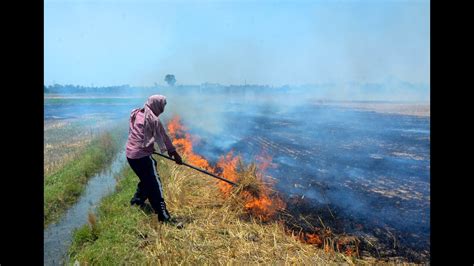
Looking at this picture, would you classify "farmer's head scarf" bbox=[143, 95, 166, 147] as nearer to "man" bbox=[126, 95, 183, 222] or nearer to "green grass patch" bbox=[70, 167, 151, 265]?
"man" bbox=[126, 95, 183, 222]

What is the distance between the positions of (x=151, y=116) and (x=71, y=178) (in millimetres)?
5490

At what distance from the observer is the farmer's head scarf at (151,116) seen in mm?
Result: 5617

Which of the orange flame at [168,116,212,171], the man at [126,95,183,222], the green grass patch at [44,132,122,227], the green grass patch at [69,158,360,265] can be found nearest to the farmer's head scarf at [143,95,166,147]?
the man at [126,95,183,222]

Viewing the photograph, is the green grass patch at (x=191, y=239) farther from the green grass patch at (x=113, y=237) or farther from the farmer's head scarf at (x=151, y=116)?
the farmer's head scarf at (x=151, y=116)

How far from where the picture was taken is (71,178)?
388 inches

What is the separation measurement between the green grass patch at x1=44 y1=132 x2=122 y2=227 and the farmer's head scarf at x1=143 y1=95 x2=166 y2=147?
10.8ft

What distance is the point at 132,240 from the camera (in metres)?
5.20

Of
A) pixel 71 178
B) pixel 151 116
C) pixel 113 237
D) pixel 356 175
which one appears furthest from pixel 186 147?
pixel 113 237

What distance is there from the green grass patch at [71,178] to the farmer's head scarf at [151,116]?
329 cm

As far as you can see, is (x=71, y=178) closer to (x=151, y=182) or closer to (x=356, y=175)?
(x=151, y=182)
